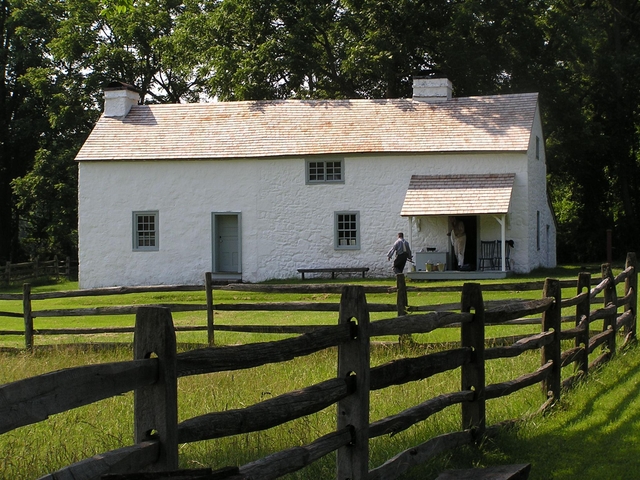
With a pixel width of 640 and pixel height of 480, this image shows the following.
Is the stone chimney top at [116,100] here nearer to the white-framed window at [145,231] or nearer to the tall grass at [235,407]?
the white-framed window at [145,231]

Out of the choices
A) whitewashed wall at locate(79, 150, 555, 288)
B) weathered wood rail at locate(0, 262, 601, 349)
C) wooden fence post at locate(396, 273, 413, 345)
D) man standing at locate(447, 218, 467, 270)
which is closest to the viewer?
wooden fence post at locate(396, 273, 413, 345)

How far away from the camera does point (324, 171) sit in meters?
30.8

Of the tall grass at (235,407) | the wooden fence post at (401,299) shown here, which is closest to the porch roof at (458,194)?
the wooden fence post at (401,299)

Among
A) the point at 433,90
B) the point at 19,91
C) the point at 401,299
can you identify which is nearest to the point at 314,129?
the point at 433,90

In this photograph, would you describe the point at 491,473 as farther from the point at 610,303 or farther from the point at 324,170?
the point at 324,170

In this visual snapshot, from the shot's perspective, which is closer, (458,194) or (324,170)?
(458,194)

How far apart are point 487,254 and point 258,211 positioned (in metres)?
7.76

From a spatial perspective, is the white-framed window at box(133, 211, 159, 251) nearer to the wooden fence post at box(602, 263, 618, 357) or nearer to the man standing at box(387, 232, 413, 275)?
the man standing at box(387, 232, 413, 275)

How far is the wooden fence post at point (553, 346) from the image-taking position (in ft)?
27.8

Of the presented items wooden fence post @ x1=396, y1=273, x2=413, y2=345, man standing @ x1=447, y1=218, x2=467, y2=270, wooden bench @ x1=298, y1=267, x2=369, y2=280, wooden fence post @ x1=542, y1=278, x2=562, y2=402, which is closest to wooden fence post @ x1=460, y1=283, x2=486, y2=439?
wooden fence post @ x1=542, y1=278, x2=562, y2=402

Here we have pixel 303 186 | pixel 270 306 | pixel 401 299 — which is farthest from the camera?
pixel 303 186

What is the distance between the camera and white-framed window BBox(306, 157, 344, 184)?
30.7m

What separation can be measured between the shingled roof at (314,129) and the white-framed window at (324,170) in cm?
52

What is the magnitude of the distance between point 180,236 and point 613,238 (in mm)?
19935
